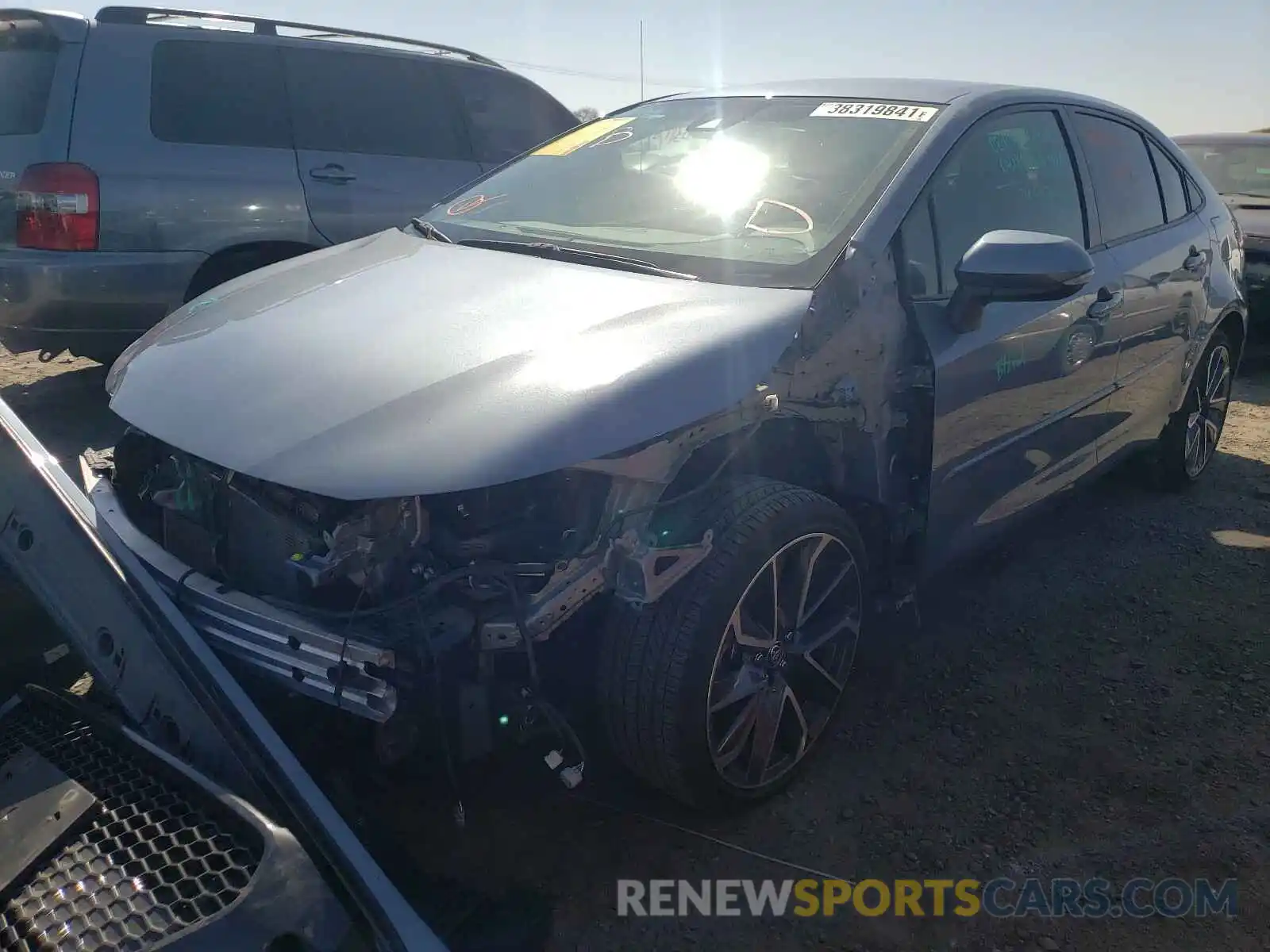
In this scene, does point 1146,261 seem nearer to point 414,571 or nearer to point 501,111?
point 414,571

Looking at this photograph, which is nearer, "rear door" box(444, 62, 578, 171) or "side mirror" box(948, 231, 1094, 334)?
"side mirror" box(948, 231, 1094, 334)

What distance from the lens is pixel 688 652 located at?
2094 millimetres

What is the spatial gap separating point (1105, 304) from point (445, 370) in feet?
7.80

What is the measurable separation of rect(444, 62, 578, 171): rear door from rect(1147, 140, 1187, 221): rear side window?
126 inches

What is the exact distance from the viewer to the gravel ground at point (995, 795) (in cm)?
219

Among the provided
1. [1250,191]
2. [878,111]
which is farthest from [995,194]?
[1250,191]

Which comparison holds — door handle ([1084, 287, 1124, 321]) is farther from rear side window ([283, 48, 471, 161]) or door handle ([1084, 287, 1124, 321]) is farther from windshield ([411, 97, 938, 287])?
rear side window ([283, 48, 471, 161])

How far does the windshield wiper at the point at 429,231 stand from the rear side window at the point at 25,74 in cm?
221

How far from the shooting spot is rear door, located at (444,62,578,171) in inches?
231

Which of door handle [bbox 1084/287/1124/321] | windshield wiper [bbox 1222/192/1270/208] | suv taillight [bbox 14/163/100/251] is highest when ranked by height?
suv taillight [bbox 14/163/100/251]

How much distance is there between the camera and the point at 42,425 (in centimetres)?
496

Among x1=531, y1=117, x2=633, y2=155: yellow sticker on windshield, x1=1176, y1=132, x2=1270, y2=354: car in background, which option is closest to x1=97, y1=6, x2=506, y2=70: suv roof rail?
x1=531, y1=117, x2=633, y2=155: yellow sticker on windshield

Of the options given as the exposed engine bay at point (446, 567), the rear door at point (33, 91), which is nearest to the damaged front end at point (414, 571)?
the exposed engine bay at point (446, 567)

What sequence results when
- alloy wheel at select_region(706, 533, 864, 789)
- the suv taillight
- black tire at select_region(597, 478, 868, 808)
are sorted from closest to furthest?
1. black tire at select_region(597, 478, 868, 808)
2. alloy wheel at select_region(706, 533, 864, 789)
3. the suv taillight
